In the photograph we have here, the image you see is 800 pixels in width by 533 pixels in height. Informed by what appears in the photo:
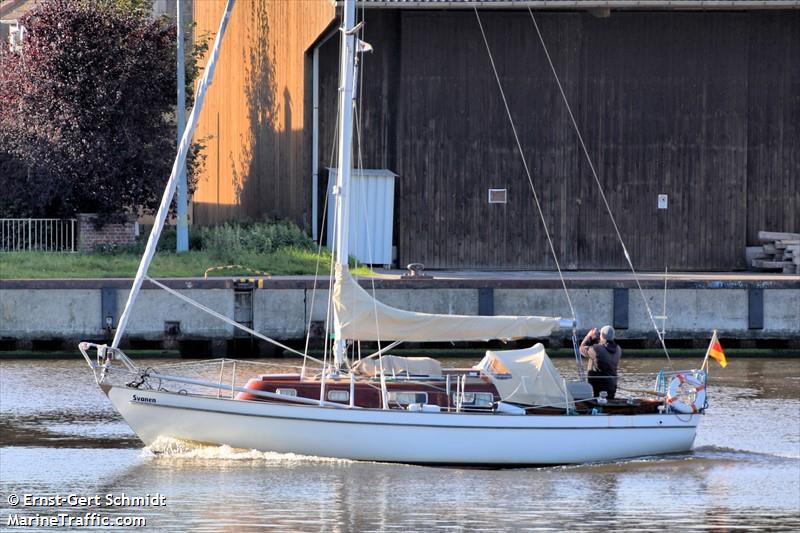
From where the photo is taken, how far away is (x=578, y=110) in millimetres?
41188

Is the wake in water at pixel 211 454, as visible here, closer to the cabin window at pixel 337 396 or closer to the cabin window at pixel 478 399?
the cabin window at pixel 337 396

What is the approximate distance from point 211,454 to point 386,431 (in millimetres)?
2796

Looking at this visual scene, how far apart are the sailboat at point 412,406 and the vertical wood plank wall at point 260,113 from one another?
15.9 meters

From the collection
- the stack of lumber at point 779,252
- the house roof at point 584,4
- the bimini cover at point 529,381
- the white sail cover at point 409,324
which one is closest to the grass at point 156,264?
the house roof at point 584,4

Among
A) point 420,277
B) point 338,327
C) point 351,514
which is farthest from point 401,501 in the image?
point 420,277

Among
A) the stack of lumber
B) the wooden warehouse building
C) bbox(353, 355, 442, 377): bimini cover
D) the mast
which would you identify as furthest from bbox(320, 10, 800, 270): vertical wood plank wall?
bbox(353, 355, 442, 377): bimini cover

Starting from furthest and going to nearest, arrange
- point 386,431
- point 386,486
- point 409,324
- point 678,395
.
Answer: point 409,324, point 678,395, point 386,431, point 386,486

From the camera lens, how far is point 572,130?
4125 cm

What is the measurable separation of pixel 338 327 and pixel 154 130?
1908 centimetres

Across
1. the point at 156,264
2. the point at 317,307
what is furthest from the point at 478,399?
the point at 156,264

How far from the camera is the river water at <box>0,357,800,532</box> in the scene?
63.9 feet

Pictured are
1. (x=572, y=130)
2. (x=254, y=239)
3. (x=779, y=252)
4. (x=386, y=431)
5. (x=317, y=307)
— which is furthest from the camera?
(x=572, y=130)

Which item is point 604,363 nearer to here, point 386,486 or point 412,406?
point 412,406

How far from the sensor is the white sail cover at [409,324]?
23.6 meters
